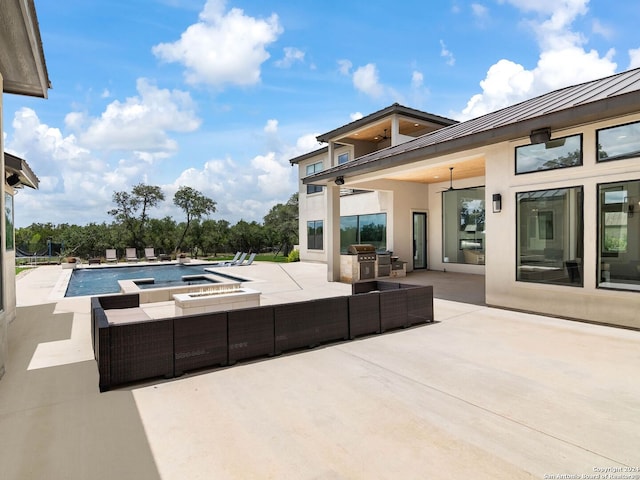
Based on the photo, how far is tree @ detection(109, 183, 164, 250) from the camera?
28984mm

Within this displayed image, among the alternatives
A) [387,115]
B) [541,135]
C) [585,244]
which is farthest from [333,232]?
[585,244]

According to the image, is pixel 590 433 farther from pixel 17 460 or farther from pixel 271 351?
pixel 17 460

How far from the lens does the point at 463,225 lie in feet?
45.3

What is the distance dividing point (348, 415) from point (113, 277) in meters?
17.5

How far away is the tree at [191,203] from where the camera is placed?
1219 inches

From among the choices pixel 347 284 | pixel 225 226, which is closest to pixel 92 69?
pixel 347 284

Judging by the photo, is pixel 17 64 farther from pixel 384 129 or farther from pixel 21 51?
pixel 384 129

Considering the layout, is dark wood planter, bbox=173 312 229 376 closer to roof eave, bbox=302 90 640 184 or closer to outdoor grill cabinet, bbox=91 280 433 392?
outdoor grill cabinet, bbox=91 280 433 392

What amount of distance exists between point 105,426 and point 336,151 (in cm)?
1743

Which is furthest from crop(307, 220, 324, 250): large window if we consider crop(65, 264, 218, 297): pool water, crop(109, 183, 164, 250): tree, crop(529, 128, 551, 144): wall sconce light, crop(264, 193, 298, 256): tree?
crop(109, 183, 164, 250): tree

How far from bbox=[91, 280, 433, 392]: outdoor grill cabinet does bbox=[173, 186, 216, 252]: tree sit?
26.2m

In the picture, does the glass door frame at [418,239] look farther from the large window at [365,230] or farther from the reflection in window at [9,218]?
the reflection in window at [9,218]

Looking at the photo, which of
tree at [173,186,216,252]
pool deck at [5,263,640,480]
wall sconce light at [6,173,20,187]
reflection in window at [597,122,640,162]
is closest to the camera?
pool deck at [5,263,640,480]

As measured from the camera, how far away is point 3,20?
149 inches
